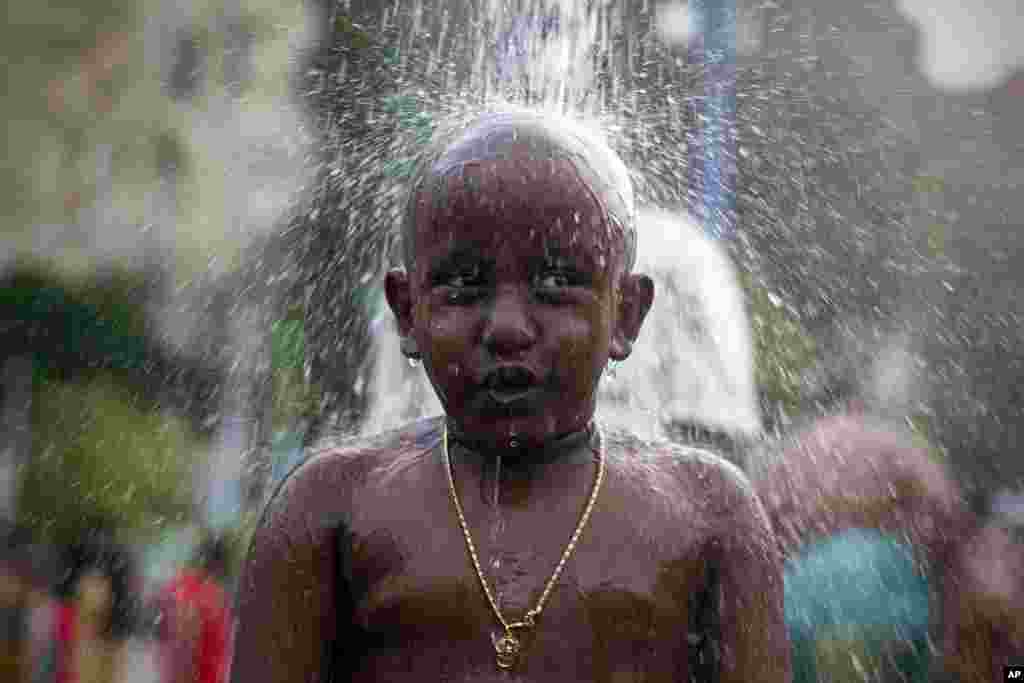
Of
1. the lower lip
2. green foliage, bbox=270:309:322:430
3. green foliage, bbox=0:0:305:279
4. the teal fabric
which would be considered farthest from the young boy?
green foliage, bbox=0:0:305:279

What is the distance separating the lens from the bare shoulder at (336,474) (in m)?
2.30

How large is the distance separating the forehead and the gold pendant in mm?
551

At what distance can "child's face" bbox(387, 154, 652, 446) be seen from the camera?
85.0 inches

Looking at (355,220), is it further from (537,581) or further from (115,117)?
(115,117)

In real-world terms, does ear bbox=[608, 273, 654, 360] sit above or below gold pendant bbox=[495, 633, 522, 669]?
above

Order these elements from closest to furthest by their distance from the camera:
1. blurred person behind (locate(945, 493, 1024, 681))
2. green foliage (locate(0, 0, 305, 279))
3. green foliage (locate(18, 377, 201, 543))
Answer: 1. blurred person behind (locate(945, 493, 1024, 681))
2. green foliage (locate(18, 377, 201, 543))
3. green foliage (locate(0, 0, 305, 279))

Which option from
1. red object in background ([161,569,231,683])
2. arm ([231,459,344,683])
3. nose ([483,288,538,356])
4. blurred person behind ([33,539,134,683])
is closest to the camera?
nose ([483,288,538,356])

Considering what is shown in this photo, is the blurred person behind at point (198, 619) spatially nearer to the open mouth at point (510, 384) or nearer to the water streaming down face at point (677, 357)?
the water streaming down face at point (677, 357)

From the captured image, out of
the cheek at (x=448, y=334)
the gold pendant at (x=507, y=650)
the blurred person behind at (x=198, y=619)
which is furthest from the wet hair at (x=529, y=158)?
the blurred person behind at (x=198, y=619)

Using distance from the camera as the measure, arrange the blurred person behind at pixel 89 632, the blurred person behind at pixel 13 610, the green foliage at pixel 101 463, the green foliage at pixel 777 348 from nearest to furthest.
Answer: the green foliage at pixel 777 348
the blurred person behind at pixel 89 632
the blurred person behind at pixel 13 610
the green foliage at pixel 101 463

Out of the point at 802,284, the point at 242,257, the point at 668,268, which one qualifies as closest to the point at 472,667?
the point at 668,268

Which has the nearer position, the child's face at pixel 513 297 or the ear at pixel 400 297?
the child's face at pixel 513 297

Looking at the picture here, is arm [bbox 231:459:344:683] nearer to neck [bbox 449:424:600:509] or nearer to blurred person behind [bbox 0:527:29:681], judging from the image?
neck [bbox 449:424:600:509]

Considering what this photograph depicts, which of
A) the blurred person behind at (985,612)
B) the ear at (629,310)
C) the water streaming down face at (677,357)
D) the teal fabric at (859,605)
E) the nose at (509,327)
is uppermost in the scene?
the nose at (509,327)
